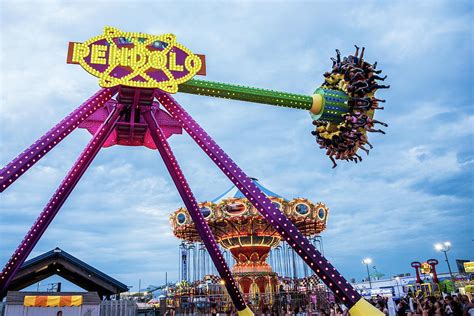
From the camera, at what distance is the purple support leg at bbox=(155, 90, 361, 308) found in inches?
323

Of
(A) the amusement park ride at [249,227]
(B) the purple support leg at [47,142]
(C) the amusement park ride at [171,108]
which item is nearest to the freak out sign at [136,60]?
(C) the amusement park ride at [171,108]

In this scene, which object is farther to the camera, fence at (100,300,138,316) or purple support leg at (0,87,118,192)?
fence at (100,300,138,316)

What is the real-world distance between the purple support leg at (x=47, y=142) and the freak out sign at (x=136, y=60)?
27.7 inches

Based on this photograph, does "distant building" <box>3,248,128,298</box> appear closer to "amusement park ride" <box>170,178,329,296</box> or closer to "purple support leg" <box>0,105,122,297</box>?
"amusement park ride" <box>170,178,329,296</box>

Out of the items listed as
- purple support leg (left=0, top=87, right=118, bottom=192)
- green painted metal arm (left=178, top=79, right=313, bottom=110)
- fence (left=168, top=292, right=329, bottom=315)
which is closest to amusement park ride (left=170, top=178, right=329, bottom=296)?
fence (left=168, top=292, right=329, bottom=315)

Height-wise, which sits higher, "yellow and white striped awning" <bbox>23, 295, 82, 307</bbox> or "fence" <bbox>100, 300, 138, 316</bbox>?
"yellow and white striped awning" <bbox>23, 295, 82, 307</bbox>

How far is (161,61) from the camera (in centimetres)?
1033

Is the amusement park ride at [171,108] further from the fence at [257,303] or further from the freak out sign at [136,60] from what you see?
the fence at [257,303]

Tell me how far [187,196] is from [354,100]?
5.37m

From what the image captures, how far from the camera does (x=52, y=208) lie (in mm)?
10109

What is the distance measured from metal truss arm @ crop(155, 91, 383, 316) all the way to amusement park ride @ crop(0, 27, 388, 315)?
2 centimetres

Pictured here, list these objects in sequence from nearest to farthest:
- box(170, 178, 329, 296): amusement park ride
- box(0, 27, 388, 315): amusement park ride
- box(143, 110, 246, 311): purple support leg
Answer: box(0, 27, 388, 315): amusement park ride
box(143, 110, 246, 311): purple support leg
box(170, 178, 329, 296): amusement park ride

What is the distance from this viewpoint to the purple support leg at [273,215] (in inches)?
323

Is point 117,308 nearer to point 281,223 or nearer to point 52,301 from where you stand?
point 52,301
